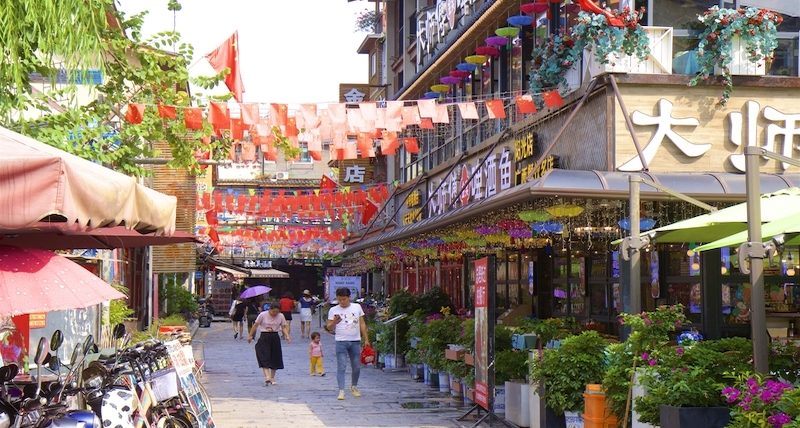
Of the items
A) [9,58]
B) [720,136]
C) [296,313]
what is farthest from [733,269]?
[296,313]

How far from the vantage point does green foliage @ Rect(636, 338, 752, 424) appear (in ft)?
29.7

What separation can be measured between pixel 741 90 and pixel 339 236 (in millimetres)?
44790

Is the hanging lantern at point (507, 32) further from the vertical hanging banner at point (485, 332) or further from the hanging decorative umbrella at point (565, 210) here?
the vertical hanging banner at point (485, 332)

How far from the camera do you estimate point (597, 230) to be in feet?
56.4

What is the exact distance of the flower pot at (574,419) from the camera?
12516 mm

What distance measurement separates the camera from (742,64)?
53.0 ft

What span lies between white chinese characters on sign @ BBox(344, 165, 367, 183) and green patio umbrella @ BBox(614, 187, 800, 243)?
36.1m

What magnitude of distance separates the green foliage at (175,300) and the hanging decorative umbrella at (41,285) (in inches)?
1252

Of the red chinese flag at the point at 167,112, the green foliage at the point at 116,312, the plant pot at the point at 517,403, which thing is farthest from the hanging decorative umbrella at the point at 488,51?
the plant pot at the point at 517,403

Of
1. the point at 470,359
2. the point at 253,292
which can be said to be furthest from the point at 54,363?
the point at 253,292

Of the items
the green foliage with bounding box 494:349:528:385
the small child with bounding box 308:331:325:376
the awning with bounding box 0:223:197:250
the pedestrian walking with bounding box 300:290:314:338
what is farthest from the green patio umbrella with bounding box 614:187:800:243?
the pedestrian walking with bounding box 300:290:314:338

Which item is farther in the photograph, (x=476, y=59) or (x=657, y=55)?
(x=476, y=59)

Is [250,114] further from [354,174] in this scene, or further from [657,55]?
[354,174]

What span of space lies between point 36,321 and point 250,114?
513 cm
